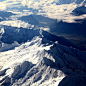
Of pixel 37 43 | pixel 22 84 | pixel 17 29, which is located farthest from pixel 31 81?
pixel 17 29

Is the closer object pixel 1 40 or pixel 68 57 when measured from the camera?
pixel 68 57

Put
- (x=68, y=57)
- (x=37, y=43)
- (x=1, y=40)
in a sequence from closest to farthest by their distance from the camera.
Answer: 1. (x=68, y=57)
2. (x=37, y=43)
3. (x=1, y=40)

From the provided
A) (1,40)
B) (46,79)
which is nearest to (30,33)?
(1,40)

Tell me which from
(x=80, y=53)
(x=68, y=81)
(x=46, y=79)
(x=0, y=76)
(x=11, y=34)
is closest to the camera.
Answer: (x=68, y=81)

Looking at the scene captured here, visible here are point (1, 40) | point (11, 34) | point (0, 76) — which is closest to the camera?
point (0, 76)

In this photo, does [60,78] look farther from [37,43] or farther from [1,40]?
[1,40]

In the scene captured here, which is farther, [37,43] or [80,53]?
[80,53]

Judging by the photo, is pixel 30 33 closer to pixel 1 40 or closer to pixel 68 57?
pixel 1 40

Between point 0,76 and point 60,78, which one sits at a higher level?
point 60,78

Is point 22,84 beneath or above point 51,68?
beneath
